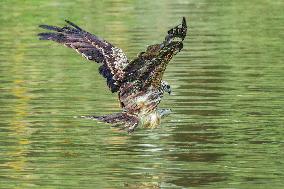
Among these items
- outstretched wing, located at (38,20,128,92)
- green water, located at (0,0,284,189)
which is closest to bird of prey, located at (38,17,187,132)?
outstretched wing, located at (38,20,128,92)

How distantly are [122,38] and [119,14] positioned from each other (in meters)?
5.78

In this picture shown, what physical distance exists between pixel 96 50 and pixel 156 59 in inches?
59.5

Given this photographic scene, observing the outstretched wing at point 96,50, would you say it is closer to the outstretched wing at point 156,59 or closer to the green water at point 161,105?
the outstretched wing at point 156,59

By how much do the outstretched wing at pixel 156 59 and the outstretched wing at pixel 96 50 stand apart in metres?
0.24

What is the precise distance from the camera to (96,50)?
1476 cm

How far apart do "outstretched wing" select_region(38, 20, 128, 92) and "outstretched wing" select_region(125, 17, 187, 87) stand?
0.80 ft

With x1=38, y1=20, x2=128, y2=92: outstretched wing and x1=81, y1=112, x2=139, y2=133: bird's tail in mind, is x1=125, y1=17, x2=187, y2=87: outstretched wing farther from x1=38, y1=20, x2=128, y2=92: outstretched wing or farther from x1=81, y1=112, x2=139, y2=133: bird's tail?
x1=81, y1=112, x2=139, y2=133: bird's tail

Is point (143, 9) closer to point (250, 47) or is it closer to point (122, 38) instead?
point (122, 38)

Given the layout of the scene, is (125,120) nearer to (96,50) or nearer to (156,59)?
(96,50)

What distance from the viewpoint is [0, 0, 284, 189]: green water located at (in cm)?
1475

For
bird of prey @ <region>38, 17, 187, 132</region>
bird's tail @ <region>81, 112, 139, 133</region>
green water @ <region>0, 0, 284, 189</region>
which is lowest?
green water @ <region>0, 0, 284, 189</region>

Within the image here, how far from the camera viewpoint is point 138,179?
14438 mm

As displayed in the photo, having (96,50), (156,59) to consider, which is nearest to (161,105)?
(96,50)

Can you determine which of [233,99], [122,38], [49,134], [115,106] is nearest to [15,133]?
[49,134]
